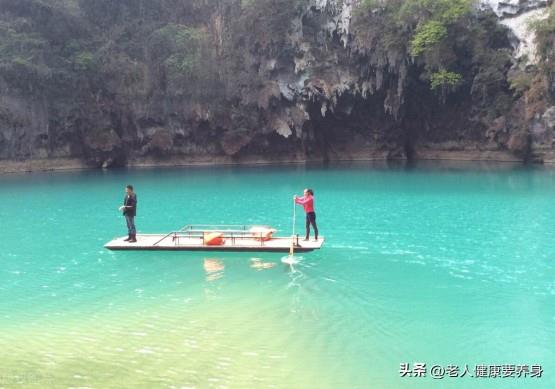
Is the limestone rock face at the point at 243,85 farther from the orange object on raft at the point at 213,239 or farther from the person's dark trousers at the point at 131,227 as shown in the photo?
the person's dark trousers at the point at 131,227

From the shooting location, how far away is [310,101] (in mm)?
47250

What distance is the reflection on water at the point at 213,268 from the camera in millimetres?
14102

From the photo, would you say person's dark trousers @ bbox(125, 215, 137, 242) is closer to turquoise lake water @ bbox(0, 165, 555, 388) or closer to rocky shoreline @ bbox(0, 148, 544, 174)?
turquoise lake water @ bbox(0, 165, 555, 388)

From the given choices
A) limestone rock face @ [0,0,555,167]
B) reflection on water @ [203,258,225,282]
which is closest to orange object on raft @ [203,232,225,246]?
reflection on water @ [203,258,225,282]

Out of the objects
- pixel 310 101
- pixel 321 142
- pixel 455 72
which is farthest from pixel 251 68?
pixel 455 72

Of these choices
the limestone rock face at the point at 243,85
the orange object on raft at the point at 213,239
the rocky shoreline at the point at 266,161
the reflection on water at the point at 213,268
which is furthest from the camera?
the rocky shoreline at the point at 266,161

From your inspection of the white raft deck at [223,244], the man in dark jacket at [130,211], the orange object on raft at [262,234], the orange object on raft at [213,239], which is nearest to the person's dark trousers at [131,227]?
the man in dark jacket at [130,211]

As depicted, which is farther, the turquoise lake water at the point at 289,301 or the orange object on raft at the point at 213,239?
the orange object on raft at the point at 213,239

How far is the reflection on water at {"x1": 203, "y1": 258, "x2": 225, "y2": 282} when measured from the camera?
14102mm

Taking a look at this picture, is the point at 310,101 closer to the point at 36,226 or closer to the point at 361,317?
the point at 36,226

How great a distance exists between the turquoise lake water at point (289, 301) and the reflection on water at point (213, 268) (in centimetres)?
5

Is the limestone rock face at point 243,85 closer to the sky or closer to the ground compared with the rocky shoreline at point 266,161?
closer to the sky

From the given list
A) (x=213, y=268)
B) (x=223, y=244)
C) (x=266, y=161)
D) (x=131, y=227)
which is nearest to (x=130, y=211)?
(x=131, y=227)

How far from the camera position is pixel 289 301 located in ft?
39.5
